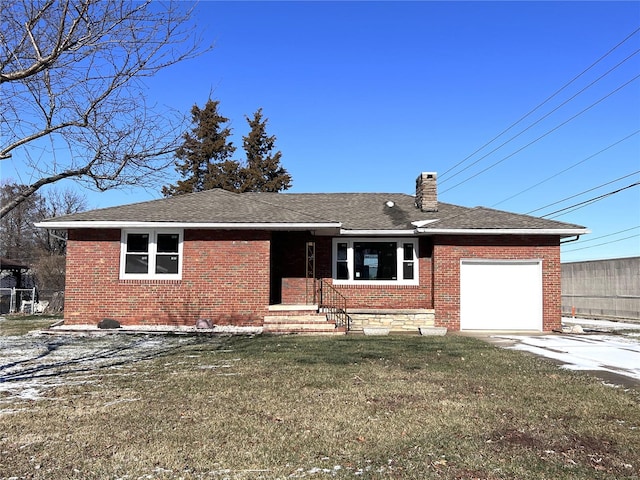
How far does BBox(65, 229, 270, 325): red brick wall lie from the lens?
1405 cm

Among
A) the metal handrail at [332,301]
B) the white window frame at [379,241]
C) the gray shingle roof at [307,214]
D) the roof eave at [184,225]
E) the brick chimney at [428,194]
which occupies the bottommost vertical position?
the metal handrail at [332,301]

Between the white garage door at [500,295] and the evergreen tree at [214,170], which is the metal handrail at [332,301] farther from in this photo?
the evergreen tree at [214,170]

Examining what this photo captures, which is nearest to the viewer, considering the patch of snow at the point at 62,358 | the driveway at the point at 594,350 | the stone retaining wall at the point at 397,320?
the patch of snow at the point at 62,358

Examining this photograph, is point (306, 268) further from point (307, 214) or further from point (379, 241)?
point (379, 241)

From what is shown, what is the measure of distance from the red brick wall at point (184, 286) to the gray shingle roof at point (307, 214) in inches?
23.8

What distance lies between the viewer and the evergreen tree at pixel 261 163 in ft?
126

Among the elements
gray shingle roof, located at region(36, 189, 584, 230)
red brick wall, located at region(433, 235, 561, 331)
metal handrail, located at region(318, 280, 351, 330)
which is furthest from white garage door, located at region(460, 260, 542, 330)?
metal handrail, located at region(318, 280, 351, 330)

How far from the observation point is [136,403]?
5773 millimetres

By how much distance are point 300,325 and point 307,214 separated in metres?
3.53

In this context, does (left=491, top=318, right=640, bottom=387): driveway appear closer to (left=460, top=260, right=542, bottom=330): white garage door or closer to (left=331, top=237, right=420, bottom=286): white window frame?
(left=460, top=260, right=542, bottom=330): white garage door

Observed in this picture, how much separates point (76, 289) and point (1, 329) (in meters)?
2.81

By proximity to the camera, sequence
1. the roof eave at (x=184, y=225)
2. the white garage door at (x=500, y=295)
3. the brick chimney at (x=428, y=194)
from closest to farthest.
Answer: the roof eave at (x=184, y=225) → the white garage door at (x=500, y=295) → the brick chimney at (x=428, y=194)

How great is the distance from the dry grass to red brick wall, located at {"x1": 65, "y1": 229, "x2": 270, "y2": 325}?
5684mm

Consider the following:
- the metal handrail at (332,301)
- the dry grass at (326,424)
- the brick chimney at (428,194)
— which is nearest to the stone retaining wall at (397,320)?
the metal handrail at (332,301)
